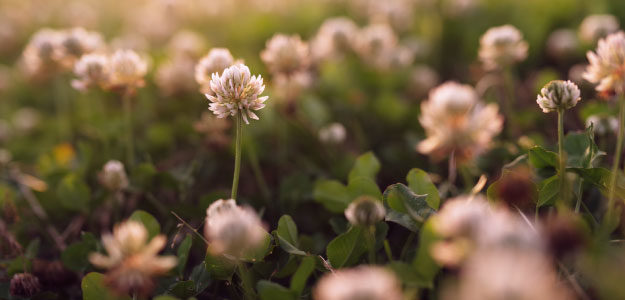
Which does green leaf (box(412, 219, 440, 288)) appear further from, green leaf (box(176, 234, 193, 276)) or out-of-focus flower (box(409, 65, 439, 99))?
out-of-focus flower (box(409, 65, 439, 99))

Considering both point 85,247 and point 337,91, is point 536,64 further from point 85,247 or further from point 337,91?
point 85,247

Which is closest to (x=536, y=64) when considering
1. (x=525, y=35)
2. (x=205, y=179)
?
(x=525, y=35)

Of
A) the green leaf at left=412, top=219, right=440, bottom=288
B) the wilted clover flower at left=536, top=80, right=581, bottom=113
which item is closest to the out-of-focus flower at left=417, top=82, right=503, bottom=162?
the green leaf at left=412, top=219, right=440, bottom=288

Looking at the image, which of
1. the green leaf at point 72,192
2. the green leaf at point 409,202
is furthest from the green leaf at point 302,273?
the green leaf at point 72,192

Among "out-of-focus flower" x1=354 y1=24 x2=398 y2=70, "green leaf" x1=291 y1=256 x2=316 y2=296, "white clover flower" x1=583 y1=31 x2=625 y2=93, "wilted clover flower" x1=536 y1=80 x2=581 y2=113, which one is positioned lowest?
"green leaf" x1=291 y1=256 x2=316 y2=296

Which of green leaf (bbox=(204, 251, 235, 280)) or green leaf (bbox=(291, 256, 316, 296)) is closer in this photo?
green leaf (bbox=(291, 256, 316, 296))

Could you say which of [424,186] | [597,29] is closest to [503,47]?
[597,29]
